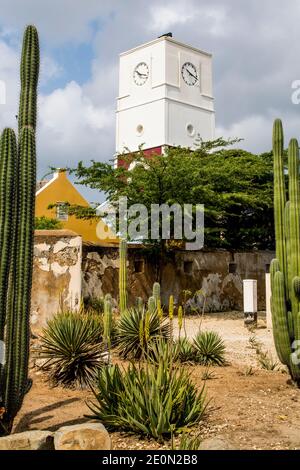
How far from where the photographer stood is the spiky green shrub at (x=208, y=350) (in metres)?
8.05

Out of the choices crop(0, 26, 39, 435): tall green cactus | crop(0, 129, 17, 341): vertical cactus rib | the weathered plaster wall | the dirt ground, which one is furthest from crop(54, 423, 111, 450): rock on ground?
the weathered plaster wall

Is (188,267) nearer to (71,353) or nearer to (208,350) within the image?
(208,350)

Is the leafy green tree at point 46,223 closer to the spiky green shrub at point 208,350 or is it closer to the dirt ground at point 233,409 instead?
the spiky green shrub at point 208,350

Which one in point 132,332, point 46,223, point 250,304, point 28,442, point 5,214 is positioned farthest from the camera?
point 46,223

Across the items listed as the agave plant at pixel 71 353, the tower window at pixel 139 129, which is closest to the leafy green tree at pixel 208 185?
the agave plant at pixel 71 353

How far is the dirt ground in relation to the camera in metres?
4.41

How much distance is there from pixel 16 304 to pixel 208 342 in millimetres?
4314

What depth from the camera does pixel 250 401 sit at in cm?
568

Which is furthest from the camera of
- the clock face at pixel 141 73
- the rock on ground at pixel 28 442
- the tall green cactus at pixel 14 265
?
the clock face at pixel 141 73

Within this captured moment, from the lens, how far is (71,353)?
6895 mm

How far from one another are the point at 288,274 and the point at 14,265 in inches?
150

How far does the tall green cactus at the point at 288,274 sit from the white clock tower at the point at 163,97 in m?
25.2

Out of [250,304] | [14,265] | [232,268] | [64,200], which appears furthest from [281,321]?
[64,200]
